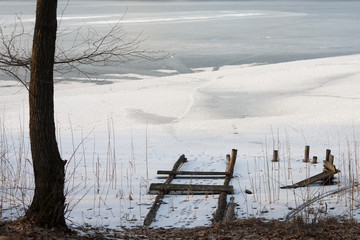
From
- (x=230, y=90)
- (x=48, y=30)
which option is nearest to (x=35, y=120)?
(x=48, y=30)

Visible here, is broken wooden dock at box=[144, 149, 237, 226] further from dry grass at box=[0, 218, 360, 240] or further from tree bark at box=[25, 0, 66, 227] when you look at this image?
tree bark at box=[25, 0, 66, 227]

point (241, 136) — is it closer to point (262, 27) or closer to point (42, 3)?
point (42, 3)

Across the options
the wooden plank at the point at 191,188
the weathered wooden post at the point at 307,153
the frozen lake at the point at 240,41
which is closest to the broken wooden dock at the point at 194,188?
the wooden plank at the point at 191,188

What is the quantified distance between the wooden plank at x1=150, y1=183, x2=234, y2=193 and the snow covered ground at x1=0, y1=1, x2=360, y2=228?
0.15 meters

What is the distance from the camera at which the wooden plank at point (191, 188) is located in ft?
23.3

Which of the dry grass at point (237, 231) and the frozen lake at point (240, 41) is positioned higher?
the frozen lake at point (240, 41)

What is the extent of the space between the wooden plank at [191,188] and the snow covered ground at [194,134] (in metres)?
0.15

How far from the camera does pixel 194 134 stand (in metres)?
11.1

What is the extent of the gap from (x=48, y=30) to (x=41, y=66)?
38 cm

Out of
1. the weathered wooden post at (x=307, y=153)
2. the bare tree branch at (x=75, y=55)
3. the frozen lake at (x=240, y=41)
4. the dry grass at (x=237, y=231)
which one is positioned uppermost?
the frozen lake at (x=240, y=41)

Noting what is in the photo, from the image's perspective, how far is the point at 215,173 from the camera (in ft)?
25.9

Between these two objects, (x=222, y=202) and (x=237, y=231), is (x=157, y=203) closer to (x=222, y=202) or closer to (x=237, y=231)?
(x=222, y=202)

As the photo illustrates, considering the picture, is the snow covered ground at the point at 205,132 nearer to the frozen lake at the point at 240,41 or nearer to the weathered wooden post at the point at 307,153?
the weathered wooden post at the point at 307,153

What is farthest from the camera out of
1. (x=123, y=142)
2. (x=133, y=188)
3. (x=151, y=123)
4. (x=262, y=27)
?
(x=262, y=27)
